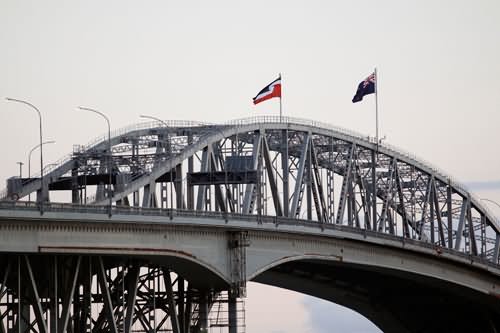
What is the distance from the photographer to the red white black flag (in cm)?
13200

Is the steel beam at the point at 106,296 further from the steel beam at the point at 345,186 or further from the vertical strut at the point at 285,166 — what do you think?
the steel beam at the point at 345,186

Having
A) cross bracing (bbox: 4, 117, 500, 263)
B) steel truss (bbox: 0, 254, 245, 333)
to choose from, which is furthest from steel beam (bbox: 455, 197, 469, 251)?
steel truss (bbox: 0, 254, 245, 333)

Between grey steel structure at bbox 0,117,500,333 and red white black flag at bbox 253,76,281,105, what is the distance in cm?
281

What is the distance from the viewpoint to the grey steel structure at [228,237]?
312 ft

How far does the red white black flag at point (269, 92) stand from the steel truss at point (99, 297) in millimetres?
21898

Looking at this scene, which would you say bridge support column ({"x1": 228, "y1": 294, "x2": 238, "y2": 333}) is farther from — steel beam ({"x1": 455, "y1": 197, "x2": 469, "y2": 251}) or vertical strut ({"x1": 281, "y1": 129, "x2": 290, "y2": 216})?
steel beam ({"x1": 455, "y1": 197, "x2": 469, "y2": 251})

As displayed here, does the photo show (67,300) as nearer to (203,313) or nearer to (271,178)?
(203,313)

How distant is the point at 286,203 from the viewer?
131m

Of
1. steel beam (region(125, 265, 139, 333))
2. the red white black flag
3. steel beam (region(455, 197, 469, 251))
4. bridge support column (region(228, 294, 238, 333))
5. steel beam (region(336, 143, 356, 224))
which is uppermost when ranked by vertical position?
the red white black flag

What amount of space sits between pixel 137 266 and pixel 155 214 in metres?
6.39

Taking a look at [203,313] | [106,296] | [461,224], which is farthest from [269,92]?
[461,224]

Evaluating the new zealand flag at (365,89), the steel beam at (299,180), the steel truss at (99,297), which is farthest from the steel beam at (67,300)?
the new zealand flag at (365,89)

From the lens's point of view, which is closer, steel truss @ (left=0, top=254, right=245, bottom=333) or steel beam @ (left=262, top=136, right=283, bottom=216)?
steel truss @ (left=0, top=254, right=245, bottom=333)

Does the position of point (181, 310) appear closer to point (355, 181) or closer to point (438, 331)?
point (355, 181)
